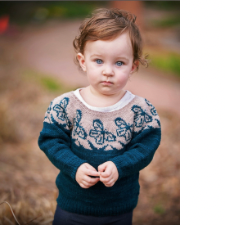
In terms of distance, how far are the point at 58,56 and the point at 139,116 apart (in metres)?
3.91

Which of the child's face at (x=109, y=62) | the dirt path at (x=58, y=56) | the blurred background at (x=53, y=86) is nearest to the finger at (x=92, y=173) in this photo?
the child's face at (x=109, y=62)

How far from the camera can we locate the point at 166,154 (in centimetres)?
377

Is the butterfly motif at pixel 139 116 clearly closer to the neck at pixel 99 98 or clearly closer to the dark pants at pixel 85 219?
the neck at pixel 99 98

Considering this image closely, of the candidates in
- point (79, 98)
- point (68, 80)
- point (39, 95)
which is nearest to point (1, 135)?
point (39, 95)

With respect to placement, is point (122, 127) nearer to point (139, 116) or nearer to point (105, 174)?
point (139, 116)

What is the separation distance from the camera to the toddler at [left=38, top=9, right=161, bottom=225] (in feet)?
4.72

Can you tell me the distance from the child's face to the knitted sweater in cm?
18

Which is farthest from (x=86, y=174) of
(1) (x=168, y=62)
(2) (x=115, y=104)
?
(1) (x=168, y=62)

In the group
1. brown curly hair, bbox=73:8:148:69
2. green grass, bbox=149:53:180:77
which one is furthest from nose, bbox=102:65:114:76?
green grass, bbox=149:53:180:77

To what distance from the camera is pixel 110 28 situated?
142 cm

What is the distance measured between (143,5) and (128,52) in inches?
128

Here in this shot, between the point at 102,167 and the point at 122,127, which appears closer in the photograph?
the point at 102,167

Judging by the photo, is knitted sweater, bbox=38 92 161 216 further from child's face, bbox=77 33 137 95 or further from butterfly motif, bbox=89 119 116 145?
child's face, bbox=77 33 137 95
